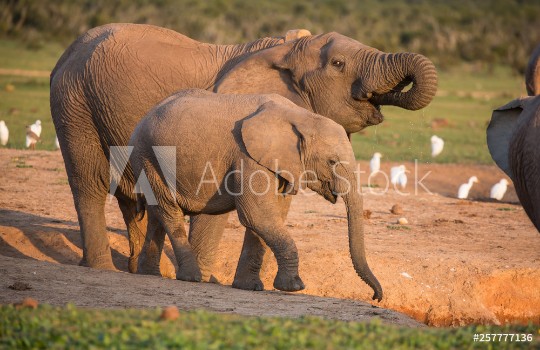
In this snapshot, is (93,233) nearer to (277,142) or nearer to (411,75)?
(277,142)

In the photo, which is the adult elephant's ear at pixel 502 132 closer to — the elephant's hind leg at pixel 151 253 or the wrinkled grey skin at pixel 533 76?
the elephant's hind leg at pixel 151 253

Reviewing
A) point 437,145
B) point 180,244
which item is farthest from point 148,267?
point 437,145

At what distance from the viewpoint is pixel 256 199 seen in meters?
7.60

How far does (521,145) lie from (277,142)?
6.02 feet

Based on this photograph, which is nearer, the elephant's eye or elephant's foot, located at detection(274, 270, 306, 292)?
elephant's foot, located at detection(274, 270, 306, 292)

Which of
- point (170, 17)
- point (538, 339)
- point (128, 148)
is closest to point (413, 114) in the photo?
point (128, 148)

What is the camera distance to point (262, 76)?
8.46 m

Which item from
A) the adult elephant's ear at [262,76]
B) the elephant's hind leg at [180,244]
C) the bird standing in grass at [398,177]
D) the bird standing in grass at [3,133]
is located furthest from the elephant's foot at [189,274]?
the bird standing in grass at [3,133]

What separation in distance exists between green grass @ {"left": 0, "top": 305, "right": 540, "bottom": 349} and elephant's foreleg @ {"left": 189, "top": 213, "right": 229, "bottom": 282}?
9.11ft

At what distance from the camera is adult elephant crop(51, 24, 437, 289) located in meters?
8.17

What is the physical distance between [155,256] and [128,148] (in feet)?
3.12

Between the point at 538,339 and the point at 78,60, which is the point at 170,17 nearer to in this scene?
the point at 78,60

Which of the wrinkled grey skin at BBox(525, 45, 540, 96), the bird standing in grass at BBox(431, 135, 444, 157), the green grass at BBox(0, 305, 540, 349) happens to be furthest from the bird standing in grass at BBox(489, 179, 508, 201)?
the green grass at BBox(0, 305, 540, 349)

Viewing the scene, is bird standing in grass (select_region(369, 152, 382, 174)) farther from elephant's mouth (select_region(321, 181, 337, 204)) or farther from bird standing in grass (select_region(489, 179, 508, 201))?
elephant's mouth (select_region(321, 181, 337, 204))
